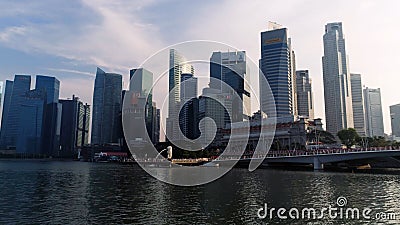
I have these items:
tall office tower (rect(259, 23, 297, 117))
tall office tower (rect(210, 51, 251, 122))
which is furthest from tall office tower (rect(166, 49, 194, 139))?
tall office tower (rect(259, 23, 297, 117))

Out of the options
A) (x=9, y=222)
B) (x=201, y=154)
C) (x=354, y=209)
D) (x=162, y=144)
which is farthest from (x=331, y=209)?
(x=162, y=144)

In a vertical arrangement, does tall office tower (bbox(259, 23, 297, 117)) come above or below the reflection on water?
above

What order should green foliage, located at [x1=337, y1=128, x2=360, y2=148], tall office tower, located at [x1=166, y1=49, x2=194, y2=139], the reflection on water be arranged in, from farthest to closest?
green foliage, located at [x1=337, y1=128, x2=360, y2=148] → the reflection on water → tall office tower, located at [x1=166, y1=49, x2=194, y2=139]

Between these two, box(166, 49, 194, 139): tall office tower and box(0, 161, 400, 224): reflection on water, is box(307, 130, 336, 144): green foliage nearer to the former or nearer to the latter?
box(0, 161, 400, 224): reflection on water

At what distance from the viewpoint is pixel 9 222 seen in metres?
21.2

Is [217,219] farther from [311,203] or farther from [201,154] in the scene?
[201,154]

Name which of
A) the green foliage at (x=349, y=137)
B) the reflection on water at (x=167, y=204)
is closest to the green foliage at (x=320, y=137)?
the green foliage at (x=349, y=137)

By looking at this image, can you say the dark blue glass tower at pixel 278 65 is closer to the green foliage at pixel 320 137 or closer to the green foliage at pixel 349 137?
the green foliage at pixel 320 137
